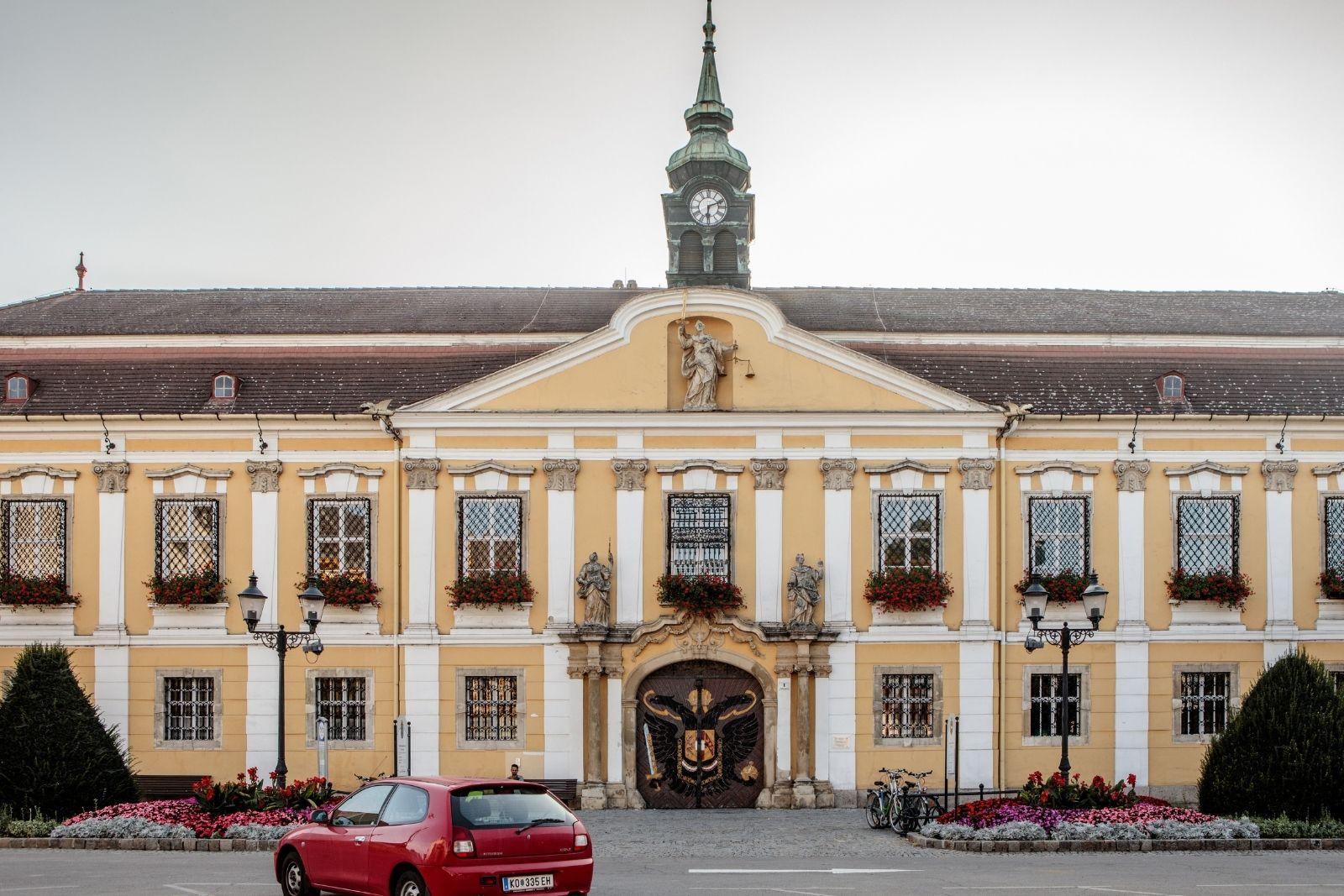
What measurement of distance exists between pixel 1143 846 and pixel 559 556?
13063 mm

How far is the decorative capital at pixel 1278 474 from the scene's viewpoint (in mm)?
31047

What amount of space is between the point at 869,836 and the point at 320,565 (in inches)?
512

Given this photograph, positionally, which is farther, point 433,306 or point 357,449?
point 433,306

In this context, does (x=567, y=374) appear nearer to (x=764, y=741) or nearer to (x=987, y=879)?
(x=764, y=741)

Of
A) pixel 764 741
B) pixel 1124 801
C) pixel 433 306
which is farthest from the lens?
pixel 433 306

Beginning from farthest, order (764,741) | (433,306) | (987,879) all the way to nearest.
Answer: (433,306) → (764,741) → (987,879)

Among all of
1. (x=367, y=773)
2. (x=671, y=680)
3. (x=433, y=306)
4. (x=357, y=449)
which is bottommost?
(x=367, y=773)

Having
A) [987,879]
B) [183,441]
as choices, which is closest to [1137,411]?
[987,879]

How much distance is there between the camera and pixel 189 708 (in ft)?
101

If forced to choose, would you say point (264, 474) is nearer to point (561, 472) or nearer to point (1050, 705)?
point (561, 472)

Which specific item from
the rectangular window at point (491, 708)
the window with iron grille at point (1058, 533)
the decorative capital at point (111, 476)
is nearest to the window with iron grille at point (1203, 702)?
the window with iron grille at point (1058, 533)

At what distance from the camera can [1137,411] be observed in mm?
31031

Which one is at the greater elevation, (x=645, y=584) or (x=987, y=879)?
(x=645, y=584)

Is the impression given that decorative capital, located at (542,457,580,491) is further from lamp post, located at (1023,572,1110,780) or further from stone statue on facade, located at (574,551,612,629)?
lamp post, located at (1023,572,1110,780)
